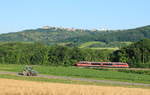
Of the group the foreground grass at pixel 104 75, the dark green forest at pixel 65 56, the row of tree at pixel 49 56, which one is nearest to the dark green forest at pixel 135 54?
the dark green forest at pixel 65 56

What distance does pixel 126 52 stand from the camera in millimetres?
112375

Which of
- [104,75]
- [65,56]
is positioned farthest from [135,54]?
[104,75]

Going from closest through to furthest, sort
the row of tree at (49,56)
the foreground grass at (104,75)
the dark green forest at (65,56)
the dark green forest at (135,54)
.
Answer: the foreground grass at (104,75), the dark green forest at (135,54), the dark green forest at (65,56), the row of tree at (49,56)

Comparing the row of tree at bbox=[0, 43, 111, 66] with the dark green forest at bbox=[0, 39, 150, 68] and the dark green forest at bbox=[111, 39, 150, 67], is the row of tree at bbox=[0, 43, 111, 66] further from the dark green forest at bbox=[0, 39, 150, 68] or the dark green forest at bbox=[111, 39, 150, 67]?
the dark green forest at bbox=[111, 39, 150, 67]

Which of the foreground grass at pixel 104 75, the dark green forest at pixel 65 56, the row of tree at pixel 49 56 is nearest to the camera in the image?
the foreground grass at pixel 104 75

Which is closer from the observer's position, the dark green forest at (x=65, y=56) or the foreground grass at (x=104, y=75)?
the foreground grass at (x=104, y=75)

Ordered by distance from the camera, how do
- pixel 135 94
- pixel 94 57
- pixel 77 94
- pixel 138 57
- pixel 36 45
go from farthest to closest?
pixel 36 45
pixel 94 57
pixel 138 57
pixel 135 94
pixel 77 94

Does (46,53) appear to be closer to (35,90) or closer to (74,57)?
(74,57)

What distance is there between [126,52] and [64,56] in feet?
63.1

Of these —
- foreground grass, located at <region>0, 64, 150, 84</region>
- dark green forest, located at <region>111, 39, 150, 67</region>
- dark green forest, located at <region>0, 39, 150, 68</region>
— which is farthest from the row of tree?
foreground grass, located at <region>0, 64, 150, 84</region>

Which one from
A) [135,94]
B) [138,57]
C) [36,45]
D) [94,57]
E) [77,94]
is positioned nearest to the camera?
[77,94]

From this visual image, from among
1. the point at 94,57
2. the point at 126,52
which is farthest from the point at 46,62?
the point at 126,52

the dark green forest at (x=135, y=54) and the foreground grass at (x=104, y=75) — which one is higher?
the dark green forest at (x=135, y=54)

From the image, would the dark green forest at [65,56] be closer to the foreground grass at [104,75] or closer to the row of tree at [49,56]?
the row of tree at [49,56]
